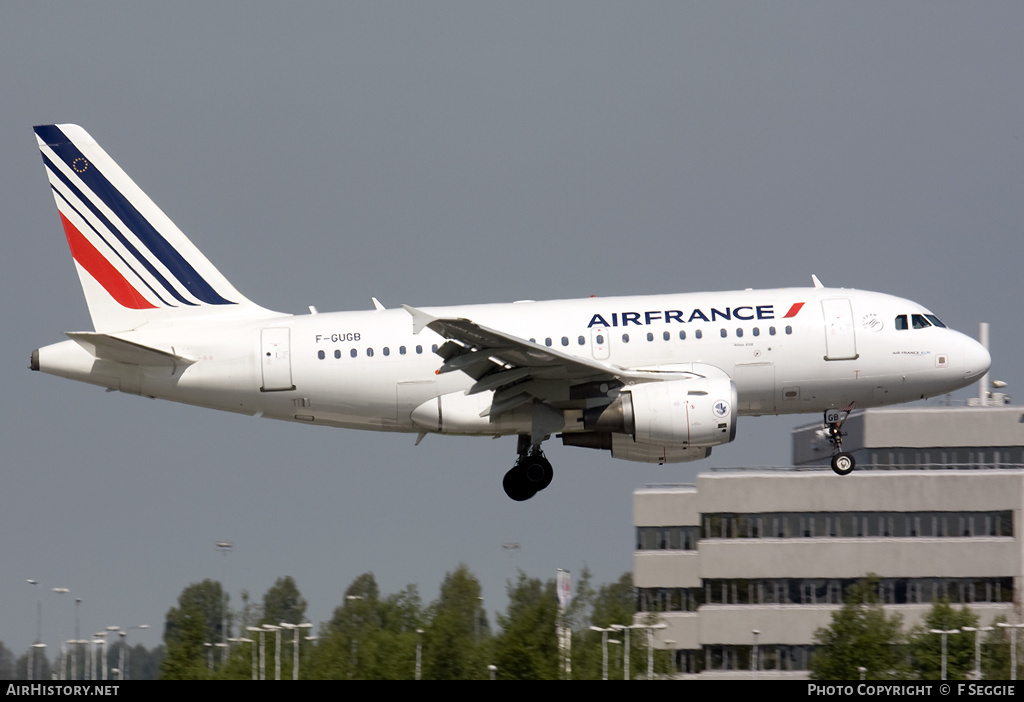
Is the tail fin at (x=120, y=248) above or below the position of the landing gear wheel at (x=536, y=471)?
above

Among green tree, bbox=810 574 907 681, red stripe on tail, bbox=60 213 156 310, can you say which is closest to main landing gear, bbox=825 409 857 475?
red stripe on tail, bbox=60 213 156 310

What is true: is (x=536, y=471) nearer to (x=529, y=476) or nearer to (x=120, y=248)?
(x=529, y=476)

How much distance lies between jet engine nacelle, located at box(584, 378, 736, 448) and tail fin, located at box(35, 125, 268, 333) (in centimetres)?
1138

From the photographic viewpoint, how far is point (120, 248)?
3928 cm

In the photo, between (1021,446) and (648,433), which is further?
(1021,446)

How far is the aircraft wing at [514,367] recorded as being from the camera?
33250 millimetres

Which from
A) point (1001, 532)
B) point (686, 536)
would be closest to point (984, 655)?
point (1001, 532)

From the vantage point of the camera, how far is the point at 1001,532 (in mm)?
76875

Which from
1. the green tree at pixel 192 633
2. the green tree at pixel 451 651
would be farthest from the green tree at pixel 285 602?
the green tree at pixel 451 651

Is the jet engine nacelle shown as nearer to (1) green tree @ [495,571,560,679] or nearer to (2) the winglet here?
(2) the winglet

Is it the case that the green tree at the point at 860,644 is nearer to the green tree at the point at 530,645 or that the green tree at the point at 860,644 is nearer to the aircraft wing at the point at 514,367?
the green tree at the point at 530,645

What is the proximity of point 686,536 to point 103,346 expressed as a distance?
5383cm

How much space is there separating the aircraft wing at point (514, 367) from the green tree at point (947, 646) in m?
38.4
